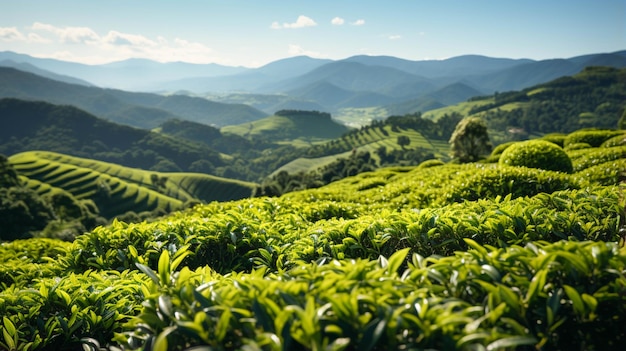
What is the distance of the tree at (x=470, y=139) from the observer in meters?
48.1

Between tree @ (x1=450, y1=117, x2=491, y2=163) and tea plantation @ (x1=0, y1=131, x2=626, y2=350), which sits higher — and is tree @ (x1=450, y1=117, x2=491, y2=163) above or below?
below

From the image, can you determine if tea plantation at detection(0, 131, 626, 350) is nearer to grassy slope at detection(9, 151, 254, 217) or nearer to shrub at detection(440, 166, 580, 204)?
shrub at detection(440, 166, 580, 204)

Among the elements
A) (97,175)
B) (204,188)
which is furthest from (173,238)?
(204,188)

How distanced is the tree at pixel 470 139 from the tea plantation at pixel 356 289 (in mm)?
44549

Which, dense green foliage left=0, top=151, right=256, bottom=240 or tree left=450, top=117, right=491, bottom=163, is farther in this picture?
→ dense green foliage left=0, top=151, right=256, bottom=240

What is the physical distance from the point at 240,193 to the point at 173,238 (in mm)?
152948

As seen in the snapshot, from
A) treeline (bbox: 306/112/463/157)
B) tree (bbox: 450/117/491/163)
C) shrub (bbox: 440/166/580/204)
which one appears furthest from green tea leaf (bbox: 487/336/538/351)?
treeline (bbox: 306/112/463/157)

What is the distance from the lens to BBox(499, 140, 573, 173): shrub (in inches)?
586

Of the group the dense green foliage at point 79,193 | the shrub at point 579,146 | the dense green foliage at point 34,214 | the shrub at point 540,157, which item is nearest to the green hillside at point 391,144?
the dense green foliage at point 79,193

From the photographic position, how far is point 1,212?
6831 centimetres

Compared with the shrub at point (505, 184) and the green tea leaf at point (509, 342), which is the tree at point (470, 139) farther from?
the green tea leaf at point (509, 342)

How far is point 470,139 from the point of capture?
49.2 metres

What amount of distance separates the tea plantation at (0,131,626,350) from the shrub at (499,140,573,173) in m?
11.1

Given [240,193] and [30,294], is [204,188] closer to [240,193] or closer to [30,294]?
[240,193]
